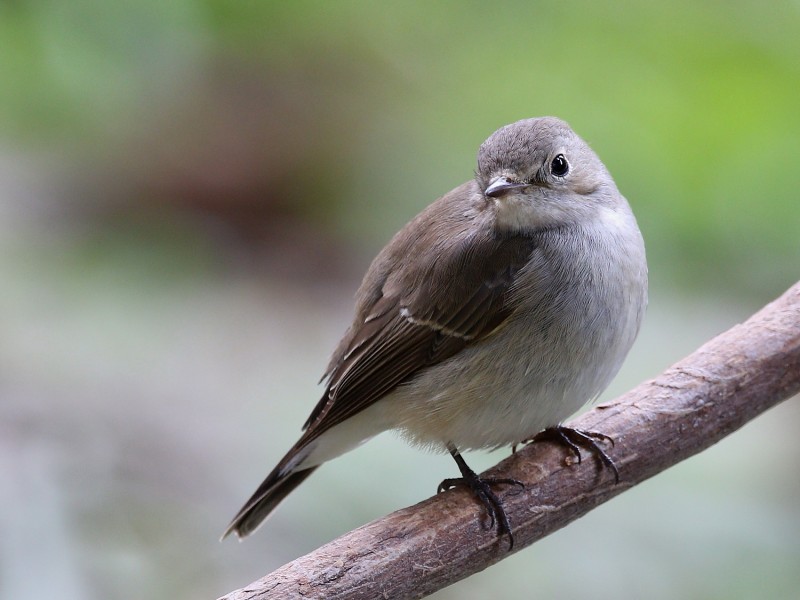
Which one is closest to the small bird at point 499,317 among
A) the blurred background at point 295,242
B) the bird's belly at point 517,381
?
the bird's belly at point 517,381

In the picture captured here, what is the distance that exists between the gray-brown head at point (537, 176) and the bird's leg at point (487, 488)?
77 cm

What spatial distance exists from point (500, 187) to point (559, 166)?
0.25 meters

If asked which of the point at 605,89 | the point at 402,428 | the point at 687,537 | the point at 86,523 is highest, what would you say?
the point at 605,89

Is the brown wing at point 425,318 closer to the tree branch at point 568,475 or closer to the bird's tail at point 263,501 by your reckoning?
the bird's tail at point 263,501

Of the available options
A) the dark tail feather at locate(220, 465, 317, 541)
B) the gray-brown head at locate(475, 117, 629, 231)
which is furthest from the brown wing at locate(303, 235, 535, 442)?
the dark tail feather at locate(220, 465, 317, 541)

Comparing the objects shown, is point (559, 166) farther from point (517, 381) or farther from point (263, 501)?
point (263, 501)

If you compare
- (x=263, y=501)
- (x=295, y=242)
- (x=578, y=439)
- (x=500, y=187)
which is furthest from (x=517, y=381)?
(x=295, y=242)

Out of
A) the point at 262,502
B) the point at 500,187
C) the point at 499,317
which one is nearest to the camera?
the point at 500,187

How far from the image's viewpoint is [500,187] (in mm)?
3100

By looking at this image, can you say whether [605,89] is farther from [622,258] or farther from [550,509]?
[550,509]

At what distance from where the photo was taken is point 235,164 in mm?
6418

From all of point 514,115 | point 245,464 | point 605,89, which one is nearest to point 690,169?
point 605,89

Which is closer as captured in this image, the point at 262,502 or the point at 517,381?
the point at 517,381

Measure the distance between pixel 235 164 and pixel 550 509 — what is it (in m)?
3.90
